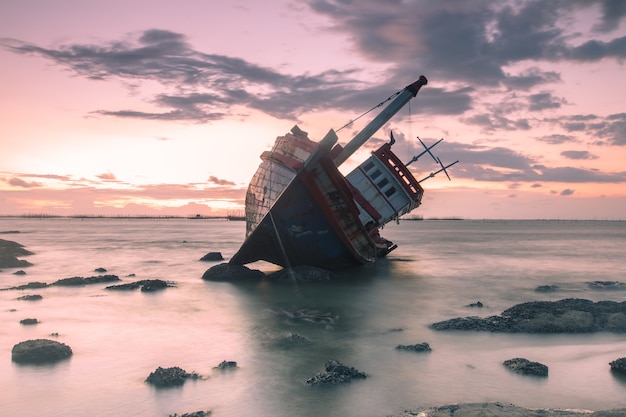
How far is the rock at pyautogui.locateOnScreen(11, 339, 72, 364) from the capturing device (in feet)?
39.8

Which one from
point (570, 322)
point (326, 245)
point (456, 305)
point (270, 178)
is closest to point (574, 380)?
point (570, 322)

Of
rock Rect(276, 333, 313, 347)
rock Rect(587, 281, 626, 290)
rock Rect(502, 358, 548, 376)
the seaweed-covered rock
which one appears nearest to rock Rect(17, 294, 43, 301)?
rock Rect(276, 333, 313, 347)

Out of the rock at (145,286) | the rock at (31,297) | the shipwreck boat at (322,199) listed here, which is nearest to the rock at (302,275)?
the shipwreck boat at (322,199)

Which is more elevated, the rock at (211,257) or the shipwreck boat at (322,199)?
the shipwreck boat at (322,199)

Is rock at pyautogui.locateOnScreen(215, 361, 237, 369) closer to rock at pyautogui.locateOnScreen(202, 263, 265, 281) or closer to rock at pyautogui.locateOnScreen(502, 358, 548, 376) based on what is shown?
rock at pyautogui.locateOnScreen(502, 358, 548, 376)

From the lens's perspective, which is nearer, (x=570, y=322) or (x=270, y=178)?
(x=570, y=322)

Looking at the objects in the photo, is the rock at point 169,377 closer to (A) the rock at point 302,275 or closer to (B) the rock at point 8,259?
(A) the rock at point 302,275

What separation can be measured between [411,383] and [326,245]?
49.1 ft

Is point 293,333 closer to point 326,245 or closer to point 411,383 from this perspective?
point 411,383

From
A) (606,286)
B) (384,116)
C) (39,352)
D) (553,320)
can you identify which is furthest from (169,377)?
(606,286)

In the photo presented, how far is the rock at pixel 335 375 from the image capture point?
34.6 feet

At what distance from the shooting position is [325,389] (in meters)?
10.3

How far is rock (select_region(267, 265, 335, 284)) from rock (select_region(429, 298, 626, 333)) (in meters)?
9.77

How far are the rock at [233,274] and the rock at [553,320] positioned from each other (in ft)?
43.6
